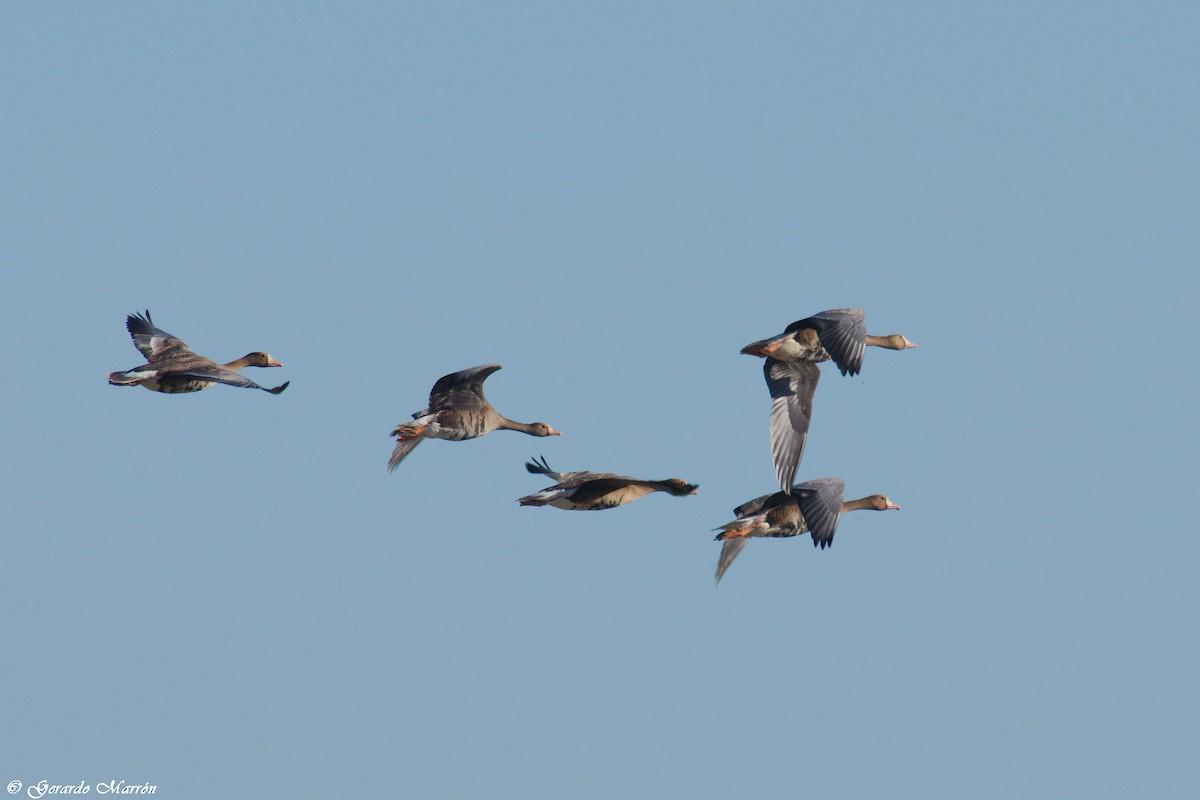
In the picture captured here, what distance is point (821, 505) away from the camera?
87.9 ft

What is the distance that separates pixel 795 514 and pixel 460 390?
20.3ft

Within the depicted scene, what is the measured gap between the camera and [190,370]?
2931 cm

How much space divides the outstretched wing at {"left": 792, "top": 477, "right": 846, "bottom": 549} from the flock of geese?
16 mm

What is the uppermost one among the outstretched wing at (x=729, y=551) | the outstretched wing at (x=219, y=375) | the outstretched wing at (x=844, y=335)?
the outstretched wing at (x=844, y=335)

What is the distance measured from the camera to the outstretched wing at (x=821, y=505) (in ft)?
85.8

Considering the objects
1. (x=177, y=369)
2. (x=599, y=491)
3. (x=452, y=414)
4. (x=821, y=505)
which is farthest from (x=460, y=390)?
(x=821, y=505)

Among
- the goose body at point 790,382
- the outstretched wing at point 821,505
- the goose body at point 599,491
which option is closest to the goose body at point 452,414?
the goose body at point 599,491

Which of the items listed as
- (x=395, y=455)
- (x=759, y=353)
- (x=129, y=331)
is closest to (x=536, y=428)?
(x=395, y=455)

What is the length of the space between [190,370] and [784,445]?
Result: 10.3 meters

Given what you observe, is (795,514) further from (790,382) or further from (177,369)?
(177,369)

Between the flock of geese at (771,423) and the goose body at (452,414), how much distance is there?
17mm

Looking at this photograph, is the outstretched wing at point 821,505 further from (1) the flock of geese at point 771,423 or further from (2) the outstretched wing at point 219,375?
(2) the outstretched wing at point 219,375

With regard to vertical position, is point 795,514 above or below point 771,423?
below

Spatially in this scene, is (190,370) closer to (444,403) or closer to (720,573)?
(444,403)
